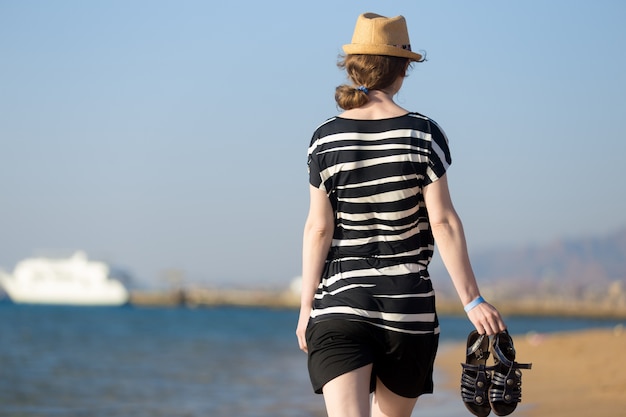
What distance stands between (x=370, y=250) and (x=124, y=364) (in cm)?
2052

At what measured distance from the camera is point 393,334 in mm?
2883

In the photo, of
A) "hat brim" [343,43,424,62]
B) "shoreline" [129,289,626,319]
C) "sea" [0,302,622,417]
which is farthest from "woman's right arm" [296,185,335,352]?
"shoreline" [129,289,626,319]

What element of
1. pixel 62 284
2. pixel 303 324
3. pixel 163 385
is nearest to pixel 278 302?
pixel 62 284

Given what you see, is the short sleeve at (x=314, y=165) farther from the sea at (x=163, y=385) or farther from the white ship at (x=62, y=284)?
the white ship at (x=62, y=284)

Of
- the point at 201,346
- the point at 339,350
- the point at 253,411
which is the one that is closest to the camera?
the point at 339,350

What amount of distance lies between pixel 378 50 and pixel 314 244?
612 mm

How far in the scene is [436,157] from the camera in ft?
9.42

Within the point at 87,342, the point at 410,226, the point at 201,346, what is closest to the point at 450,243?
the point at 410,226

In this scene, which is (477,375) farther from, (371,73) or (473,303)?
(371,73)

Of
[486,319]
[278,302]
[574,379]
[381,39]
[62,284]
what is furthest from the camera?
[278,302]

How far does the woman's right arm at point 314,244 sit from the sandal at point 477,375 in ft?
1.61

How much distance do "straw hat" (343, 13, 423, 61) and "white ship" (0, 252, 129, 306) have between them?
115 metres

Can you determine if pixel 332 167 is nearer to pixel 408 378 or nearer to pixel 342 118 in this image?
pixel 342 118

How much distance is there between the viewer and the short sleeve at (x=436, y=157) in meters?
2.87
